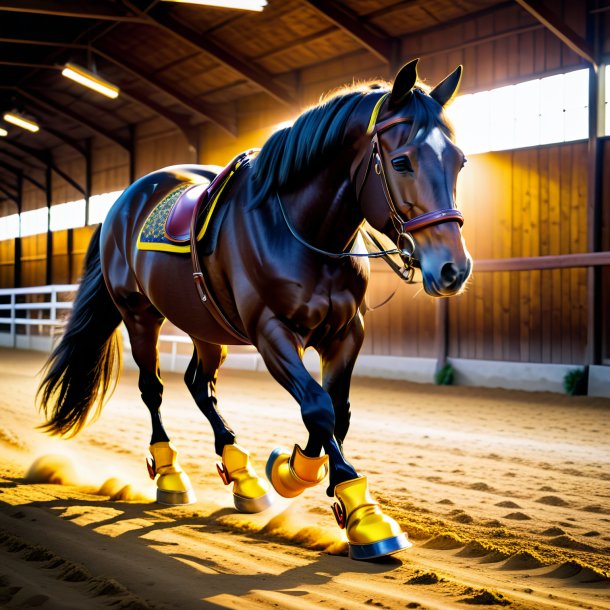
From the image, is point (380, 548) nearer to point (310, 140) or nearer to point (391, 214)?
point (391, 214)

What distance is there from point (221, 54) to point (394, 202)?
1006 cm

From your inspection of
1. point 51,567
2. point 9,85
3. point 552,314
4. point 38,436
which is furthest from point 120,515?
point 9,85

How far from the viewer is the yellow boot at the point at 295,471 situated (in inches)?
97.2

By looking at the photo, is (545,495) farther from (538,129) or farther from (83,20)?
(83,20)

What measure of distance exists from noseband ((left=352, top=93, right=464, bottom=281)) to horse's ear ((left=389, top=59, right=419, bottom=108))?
0.21ft

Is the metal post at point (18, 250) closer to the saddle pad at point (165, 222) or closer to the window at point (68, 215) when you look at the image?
the window at point (68, 215)

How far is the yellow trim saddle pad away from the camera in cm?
292

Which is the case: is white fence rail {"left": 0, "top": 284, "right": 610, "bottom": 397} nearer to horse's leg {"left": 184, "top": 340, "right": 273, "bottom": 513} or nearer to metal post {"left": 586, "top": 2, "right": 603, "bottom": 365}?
metal post {"left": 586, "top": 2, "right": 603, "bottom": 365}

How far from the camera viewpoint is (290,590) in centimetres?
205

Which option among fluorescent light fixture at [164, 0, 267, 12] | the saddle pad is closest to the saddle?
the saddle pad

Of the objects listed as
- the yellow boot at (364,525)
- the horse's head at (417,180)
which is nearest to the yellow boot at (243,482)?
the yellow boot at (364,525)

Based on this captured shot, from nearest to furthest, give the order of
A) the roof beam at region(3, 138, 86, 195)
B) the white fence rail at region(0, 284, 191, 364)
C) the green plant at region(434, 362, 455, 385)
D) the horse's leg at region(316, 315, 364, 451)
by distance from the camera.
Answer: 1. the horse's leg at region(316, 315, 364, 451)
2. the green plant at region(434, 362, 455, 385)
3. the white fence rail at region(0, 284, 191, 364)
4. the roof beam at region(3, 138, 86, 195)

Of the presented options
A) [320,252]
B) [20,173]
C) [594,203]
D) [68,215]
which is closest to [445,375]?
[594,203]

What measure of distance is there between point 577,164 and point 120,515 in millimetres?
7560
